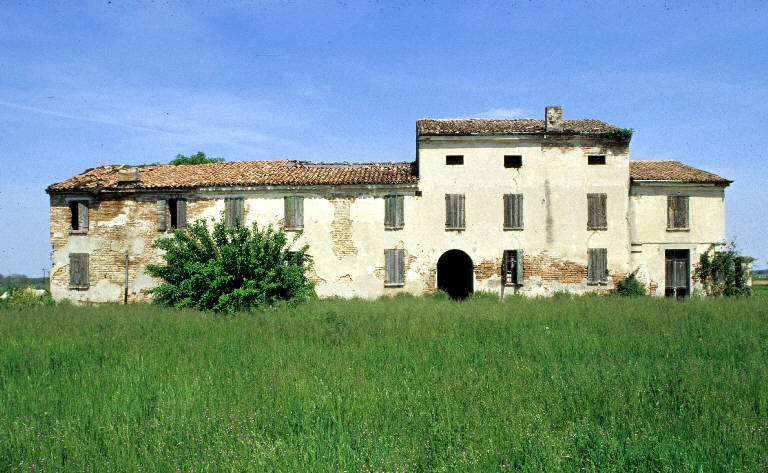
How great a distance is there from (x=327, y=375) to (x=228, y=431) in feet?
6.21

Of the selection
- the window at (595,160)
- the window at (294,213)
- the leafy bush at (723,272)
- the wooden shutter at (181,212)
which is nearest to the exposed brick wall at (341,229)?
the window at (294,213)

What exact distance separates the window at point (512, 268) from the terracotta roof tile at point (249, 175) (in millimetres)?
4949

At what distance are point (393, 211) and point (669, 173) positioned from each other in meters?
11.9

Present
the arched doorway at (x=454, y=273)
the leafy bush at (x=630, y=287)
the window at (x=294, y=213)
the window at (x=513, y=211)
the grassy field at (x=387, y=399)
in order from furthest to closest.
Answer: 1. the arched doorway at (x=454, y=273)
2. the window at (x=294, y=213)
3. the window at (x=513, y=211)
4. the leafy bush at (x=630, y=287)
5. the grassy field at (x=387, y=399)

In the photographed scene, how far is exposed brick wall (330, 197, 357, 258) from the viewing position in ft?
63.5

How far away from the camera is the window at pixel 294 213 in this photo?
63.9 ft

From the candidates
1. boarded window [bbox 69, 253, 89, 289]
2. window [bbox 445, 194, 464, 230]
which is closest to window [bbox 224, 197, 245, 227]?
boarded window [bbox 69, 253, 89, 289]

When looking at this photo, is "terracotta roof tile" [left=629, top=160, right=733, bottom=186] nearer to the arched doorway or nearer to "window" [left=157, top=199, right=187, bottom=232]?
the arched doorway

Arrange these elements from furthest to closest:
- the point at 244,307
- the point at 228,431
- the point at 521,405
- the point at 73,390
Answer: the point at 244,307
the point at 73,390
the point at 521,405
the point at 228,431

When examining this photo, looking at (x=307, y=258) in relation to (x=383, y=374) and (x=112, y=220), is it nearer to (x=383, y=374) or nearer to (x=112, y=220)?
(x=112, y=220)

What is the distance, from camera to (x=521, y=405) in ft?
17.3

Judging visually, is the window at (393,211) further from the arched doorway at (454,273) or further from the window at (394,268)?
the arched doorway at (454,273)

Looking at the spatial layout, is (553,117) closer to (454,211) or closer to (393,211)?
(454,211)

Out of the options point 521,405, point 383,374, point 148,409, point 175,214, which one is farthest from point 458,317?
point 175,214
